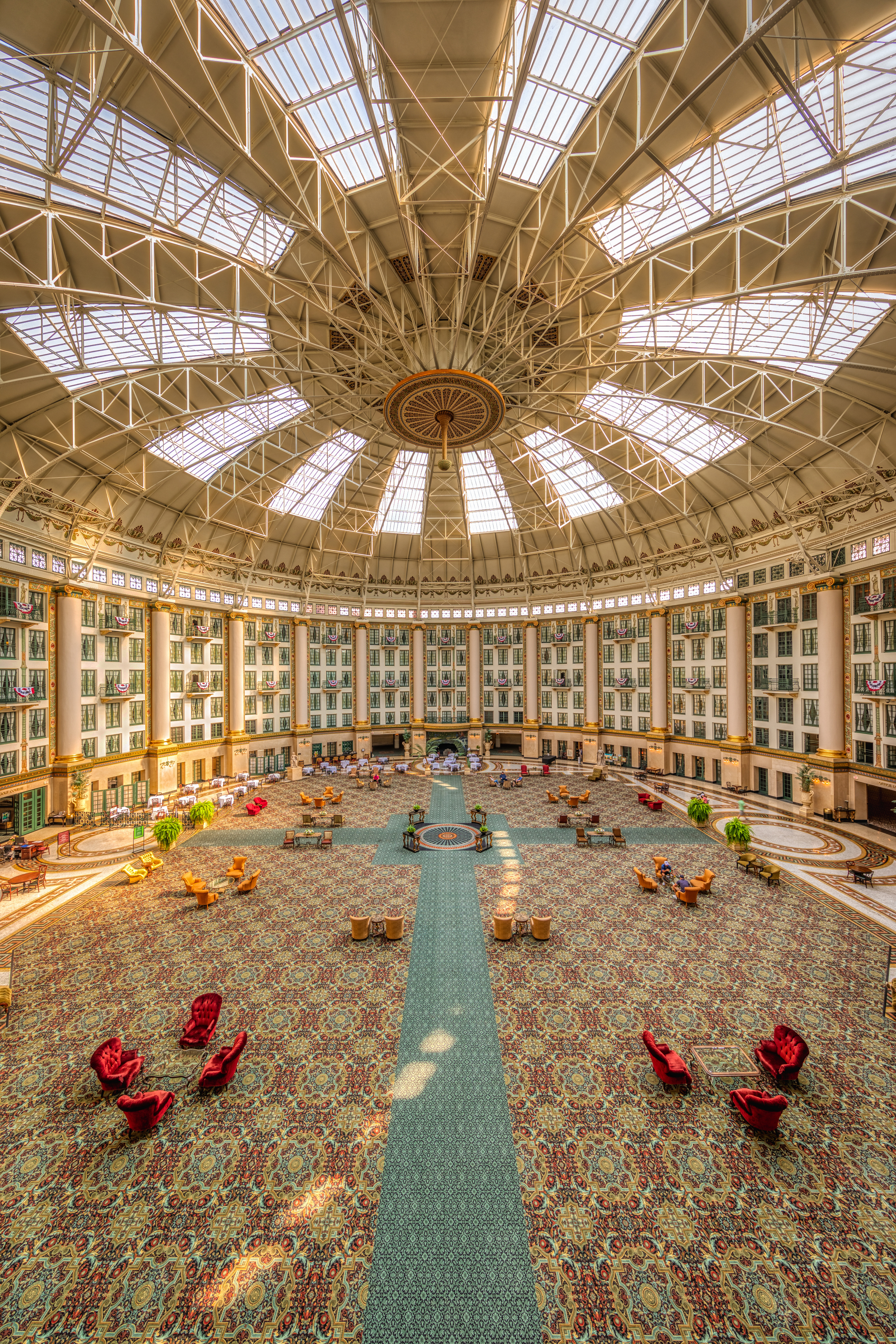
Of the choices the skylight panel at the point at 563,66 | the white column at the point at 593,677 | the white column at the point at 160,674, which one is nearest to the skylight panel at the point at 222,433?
the white column at the point at 160,674

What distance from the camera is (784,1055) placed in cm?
930

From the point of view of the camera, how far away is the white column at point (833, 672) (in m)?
24.6

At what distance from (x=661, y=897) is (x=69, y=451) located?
2901cm

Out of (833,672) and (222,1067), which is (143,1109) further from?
(833,672)

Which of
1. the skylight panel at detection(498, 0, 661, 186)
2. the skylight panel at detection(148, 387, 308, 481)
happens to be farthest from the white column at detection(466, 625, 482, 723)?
the skylight panel at detection(498, 0, 661, 186)

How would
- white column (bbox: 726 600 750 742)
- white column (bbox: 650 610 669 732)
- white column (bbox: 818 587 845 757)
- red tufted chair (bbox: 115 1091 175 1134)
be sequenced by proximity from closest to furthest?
red tufted chair (bbox: 115 1091 175 1134) → white column (bbox: 818 587 845 757) → white column (bbox: 726 600 750 742) → white column (bbox: 650 610 669 732)

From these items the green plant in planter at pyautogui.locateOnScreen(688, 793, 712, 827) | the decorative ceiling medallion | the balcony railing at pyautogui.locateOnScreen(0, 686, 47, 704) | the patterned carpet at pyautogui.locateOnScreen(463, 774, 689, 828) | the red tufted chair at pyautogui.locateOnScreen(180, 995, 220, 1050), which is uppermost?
the decorative ceiling medallion

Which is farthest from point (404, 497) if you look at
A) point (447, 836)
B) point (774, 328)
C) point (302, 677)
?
point (447, 836)

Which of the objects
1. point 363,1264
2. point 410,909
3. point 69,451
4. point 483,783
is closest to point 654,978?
point 410,909

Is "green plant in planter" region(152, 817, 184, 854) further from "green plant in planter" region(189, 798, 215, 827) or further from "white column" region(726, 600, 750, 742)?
"white column" region(726, 600, 750, 742)

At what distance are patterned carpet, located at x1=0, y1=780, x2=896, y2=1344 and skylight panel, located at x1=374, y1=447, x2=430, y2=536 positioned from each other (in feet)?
97.5

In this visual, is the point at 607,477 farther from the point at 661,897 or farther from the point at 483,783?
the point at 661,897

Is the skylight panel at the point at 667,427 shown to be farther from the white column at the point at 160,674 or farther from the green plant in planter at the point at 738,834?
the white column at the point at 160,674

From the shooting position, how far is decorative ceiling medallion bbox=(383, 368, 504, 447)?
1808 centimetres
